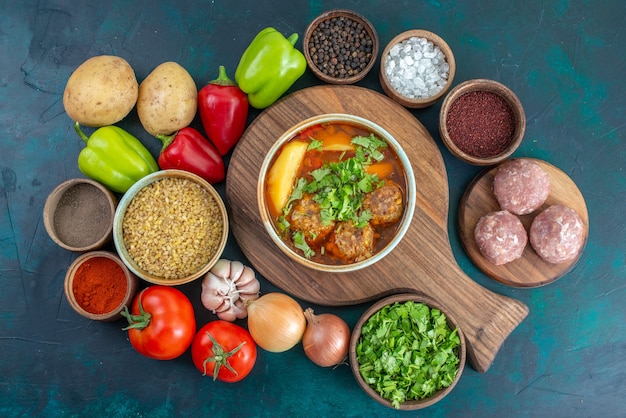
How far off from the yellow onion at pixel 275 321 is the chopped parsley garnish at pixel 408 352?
1.17 ft

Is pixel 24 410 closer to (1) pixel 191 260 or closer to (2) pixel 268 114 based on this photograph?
(1) pixel 191 260

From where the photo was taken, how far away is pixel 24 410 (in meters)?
3.18

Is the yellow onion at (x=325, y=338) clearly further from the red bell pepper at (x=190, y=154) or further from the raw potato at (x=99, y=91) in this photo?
the raw potato at (x=99, y=91)

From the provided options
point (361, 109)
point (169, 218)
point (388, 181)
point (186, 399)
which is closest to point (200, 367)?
point (186, 399)

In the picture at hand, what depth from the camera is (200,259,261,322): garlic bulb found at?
10.0 ft

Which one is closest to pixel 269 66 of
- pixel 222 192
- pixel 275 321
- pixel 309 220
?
pixel 222 192

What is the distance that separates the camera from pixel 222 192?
3279 mm

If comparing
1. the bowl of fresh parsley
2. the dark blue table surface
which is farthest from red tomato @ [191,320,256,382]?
the bowl of fresh parsley

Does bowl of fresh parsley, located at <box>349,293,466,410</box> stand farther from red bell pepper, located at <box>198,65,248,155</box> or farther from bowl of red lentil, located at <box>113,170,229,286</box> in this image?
red bell pepper, located at <box>198,65,248,155</box>

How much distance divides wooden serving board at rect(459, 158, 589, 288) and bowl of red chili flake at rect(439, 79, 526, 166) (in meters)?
0.16

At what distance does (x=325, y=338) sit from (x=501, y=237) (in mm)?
1092

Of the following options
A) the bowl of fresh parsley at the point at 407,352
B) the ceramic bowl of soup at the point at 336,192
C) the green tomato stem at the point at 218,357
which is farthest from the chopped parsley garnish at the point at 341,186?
the green tomato stem at the point at 218,357

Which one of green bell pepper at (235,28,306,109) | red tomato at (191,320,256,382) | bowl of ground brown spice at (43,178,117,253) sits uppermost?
green bell pepper at (235,28,306,109)

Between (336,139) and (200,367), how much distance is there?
142 centimetres
